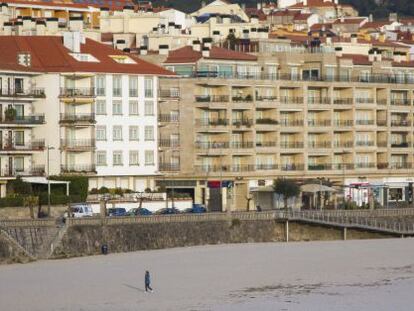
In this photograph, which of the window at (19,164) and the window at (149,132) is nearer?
the window at (19,164)

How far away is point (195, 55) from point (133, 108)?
1195 centimetres

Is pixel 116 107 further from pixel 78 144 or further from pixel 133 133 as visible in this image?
→ pixel 78 144

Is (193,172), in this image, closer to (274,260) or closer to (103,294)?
(274,260)

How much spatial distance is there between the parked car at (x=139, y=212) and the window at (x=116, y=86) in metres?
8.79

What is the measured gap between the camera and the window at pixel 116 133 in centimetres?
11350

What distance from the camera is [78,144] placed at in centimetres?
11138

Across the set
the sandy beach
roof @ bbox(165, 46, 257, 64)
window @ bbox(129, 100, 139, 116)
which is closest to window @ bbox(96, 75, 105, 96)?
window @ bbox(129, 100, 139, 116)

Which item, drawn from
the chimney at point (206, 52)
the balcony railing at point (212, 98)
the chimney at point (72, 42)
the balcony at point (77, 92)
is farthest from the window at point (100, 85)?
the chimney at point (206, 52)

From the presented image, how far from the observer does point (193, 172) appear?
397 ft

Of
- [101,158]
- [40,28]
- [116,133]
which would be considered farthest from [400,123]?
[101,158]

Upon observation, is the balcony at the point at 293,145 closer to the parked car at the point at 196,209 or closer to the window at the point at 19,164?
the parked car at the point at 196,209

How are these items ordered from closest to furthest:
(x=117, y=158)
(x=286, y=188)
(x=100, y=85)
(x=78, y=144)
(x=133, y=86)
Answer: (x=78, y=144), (x=100, y=85), (x=117, y=158), (x=133, y=86), (x=286, y=188)

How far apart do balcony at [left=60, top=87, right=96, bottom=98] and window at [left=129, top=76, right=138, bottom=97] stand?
118 inches

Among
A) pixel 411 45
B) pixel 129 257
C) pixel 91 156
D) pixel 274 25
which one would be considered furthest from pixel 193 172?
pixel 274 25
